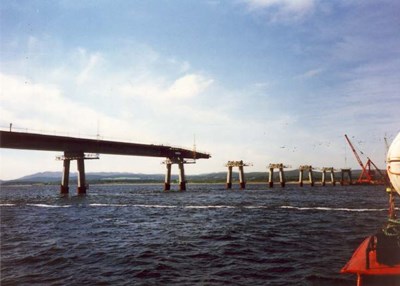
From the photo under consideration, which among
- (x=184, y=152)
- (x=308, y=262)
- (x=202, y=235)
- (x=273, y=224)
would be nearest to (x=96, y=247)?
(x=202, y=235)

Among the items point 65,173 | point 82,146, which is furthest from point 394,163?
point 65,173

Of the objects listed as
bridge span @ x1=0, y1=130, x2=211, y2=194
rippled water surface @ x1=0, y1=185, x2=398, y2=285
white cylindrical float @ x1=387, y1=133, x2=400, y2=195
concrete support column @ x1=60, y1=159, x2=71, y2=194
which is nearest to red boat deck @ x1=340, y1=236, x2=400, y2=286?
white cylindrical float @ x1=387, y1=133, x2=400, y2=195

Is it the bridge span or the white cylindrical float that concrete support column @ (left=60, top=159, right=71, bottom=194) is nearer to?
the bridge span

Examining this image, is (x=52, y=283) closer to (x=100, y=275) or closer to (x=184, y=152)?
(x=100, y=275)

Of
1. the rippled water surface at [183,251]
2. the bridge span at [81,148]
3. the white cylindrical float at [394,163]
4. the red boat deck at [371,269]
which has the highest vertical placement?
the bridge span at [81,148]

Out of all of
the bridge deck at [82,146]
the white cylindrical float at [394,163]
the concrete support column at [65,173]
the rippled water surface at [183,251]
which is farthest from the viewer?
the concrete support column at [65,173]

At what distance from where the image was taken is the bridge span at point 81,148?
74.8 metres

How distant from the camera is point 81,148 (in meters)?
88.2

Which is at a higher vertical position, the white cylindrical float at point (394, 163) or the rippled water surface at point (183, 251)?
the white cylindrical float at point (394, 163)

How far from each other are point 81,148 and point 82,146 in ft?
1.96

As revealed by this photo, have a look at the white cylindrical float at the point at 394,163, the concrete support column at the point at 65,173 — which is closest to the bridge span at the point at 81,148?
the concrete support column at the point at 65,173

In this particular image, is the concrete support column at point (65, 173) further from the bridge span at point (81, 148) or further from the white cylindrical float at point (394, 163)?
the white cylindrical float at point (394, 163)

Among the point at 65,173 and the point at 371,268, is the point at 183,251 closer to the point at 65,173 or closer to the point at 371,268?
the point at 371,268

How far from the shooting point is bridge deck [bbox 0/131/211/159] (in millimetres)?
73875
